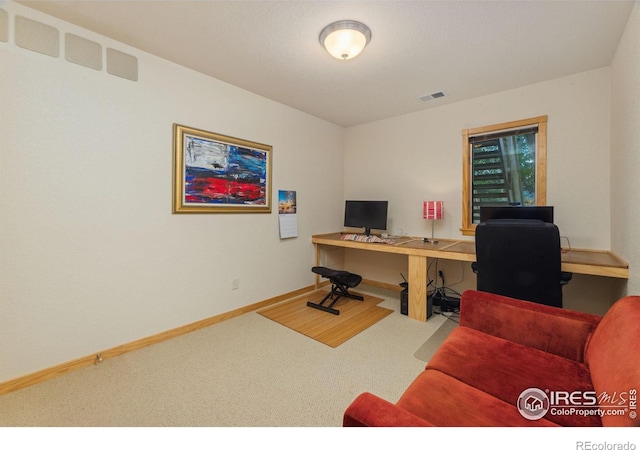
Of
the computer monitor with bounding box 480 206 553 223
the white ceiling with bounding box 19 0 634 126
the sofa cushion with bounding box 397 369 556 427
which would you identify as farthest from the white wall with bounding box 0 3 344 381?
the computer monitor with bounding box 480 206 553 223

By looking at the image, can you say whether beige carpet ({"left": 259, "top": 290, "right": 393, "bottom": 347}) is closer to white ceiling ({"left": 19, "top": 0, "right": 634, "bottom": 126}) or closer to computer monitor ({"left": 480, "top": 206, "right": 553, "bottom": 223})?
computer monitor ({"left": 480, "top": 206, "right": 553, "bottom": 223})

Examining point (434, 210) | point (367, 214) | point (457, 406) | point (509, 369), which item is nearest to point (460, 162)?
point (434, 210)

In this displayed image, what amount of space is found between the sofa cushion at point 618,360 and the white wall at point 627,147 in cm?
86

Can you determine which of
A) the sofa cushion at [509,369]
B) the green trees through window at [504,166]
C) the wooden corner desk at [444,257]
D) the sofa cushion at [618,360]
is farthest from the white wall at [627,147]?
the sofa cushion at [509,369]

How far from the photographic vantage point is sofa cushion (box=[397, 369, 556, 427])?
955 millimetres

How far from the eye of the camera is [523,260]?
2.04 metres

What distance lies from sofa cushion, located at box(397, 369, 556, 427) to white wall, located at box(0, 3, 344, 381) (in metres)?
2.26

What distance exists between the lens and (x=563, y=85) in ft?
8.85

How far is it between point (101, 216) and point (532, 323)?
117 inches

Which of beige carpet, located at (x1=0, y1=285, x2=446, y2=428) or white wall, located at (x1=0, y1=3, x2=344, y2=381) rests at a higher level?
white wall, located at (x1=0, y1=3, x2=344, y2=381)

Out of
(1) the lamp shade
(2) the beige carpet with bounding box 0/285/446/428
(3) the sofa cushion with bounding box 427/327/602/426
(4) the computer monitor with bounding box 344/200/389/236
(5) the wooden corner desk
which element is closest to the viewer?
(3) the sofa cushion with bounding box 427/327/602/426

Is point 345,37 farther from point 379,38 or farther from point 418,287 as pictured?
point 418,287
